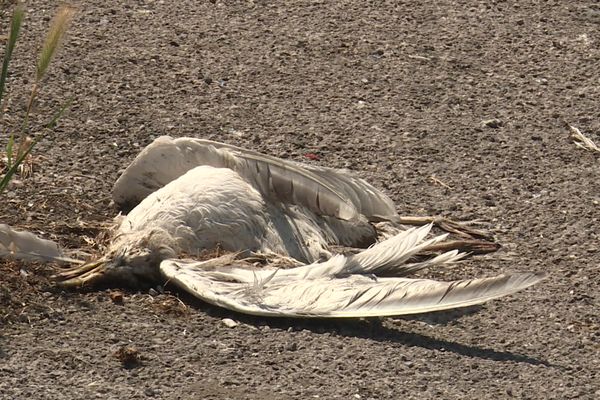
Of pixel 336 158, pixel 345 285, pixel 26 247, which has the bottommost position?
pixel 336 158

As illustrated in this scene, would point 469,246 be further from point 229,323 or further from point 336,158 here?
point 229,323

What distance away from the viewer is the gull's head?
5.19 metres

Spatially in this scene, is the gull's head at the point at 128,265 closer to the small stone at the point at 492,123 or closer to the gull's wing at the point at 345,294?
the gull's wing at the point at 345,294

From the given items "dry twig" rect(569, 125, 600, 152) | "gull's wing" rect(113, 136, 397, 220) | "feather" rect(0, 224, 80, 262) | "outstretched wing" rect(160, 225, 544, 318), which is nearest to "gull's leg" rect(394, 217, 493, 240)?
"gull's wing" rect(113, 136, 397, 220)

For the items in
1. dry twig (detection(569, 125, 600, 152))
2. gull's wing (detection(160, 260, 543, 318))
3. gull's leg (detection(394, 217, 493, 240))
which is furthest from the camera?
dry twig (detection(569, 125, 600, 152))

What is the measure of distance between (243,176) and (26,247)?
3.28 feet

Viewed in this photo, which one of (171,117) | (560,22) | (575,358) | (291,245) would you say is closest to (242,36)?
(171,117)

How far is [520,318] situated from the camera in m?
5.23

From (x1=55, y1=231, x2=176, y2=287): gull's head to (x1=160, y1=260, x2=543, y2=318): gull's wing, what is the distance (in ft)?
0.37

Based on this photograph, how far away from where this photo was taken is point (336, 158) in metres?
6.66

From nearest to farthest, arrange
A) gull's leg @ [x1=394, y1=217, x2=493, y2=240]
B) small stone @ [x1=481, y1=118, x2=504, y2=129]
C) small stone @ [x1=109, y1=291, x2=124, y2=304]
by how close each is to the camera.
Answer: small stone @ [x1=109, y1=291, x2=124, y2=304] → gull's leg @ [x1=394, y1=217, x2=493, y2=240] → small stone @ [x1=481, y1=118, x2=504, y2=129]

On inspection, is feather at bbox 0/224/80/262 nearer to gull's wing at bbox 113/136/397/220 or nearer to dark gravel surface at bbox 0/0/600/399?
dark gravel surface at bbox 0/0/600/399

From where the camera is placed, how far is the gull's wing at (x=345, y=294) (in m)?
4.97

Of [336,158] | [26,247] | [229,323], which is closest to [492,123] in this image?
Result: [336,158]
